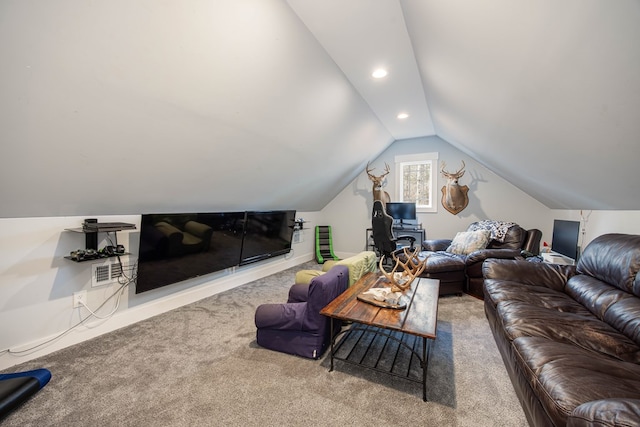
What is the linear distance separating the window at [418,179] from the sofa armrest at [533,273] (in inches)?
112

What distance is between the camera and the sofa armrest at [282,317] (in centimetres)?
221

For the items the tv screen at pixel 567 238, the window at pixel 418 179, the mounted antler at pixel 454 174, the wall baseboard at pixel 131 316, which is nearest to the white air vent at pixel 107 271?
the wall baseboard at pixel 131 316

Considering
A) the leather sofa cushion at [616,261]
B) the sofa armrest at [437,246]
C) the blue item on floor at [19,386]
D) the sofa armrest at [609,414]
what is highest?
the leather sofa cushion at [616,261]

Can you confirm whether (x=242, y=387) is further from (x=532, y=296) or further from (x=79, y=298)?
(x=532, y=296)

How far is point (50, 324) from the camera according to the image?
2.30 metres

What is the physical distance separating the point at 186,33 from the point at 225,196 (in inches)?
86.7

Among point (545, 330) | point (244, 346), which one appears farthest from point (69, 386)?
point (545, 330)

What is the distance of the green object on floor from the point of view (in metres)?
6.20

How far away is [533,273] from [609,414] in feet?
7.66

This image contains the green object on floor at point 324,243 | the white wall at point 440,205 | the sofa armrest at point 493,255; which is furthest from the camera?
the green object on floor at point 324,243

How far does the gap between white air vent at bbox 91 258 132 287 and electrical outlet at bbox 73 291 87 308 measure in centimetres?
10

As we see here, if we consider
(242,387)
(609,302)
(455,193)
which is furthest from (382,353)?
(455,193)

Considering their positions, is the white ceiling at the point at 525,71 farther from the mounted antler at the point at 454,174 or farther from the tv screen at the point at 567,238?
the mounted antler at the point at 454,174

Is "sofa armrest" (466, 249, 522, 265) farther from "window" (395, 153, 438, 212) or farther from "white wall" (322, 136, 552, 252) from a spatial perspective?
"window" (395, 153, 438, 212)
